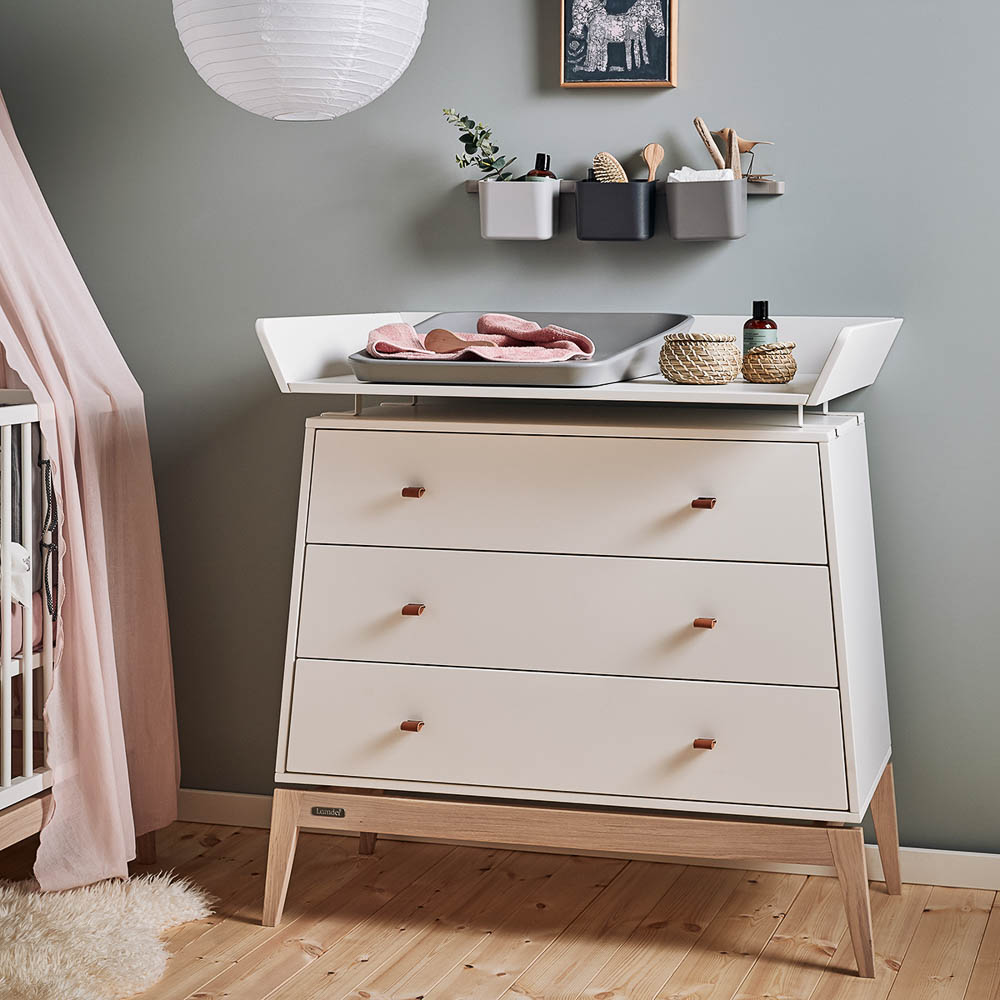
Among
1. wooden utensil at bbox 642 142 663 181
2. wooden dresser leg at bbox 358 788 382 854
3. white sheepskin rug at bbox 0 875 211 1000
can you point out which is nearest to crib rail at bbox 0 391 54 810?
white sheepskin rug at bbox 0 875 211 1000

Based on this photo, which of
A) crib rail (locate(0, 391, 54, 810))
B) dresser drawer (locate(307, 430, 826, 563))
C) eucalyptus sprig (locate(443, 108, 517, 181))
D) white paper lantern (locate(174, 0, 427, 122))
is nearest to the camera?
white paper lantern (locate(174, 0, 427, 122))

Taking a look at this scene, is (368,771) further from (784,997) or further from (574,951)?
(784,997)

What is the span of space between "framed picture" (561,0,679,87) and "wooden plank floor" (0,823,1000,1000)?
157cm

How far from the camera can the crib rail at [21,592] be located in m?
2.13

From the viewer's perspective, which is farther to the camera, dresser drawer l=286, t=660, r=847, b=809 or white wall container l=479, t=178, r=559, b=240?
white wall container l=479, t=178, r=559, b=240

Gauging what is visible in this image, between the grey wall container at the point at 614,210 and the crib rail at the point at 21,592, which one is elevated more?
the grey wall container at the point at 614,210

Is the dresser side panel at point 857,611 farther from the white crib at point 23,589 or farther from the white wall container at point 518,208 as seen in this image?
the white crib at point 23,589

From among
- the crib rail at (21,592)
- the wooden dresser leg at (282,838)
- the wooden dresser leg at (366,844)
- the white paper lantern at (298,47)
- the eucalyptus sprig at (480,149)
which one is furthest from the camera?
the wooden dresser leg at (366,844)

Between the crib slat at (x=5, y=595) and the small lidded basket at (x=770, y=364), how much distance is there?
1.25 meters

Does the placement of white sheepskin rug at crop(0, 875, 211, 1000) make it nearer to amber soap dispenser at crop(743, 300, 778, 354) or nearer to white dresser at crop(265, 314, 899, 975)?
white dresser at crop(265, 314, 899, 975)

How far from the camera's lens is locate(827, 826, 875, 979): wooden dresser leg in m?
2.03

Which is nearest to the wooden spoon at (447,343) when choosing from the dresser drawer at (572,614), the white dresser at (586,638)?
the white dresser at (586,638)

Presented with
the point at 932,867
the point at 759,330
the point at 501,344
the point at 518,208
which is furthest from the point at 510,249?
the point at 932,867

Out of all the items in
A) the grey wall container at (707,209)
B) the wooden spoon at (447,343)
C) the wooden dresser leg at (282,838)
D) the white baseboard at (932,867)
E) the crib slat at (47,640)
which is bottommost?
the white baseboard at (932,867)
